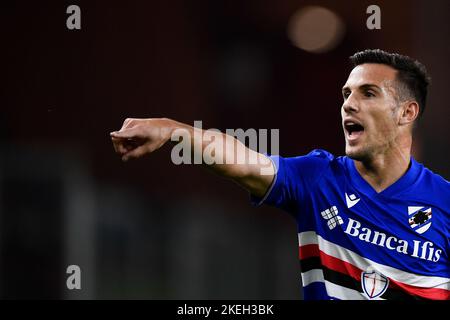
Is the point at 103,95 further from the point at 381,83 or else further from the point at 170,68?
the point at 381,83

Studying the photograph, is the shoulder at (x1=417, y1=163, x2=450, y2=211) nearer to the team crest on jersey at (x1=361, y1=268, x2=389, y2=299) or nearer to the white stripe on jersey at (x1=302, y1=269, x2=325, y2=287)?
the team crest on jersey at (x1=361, y1=268, x2=389, y2=299)

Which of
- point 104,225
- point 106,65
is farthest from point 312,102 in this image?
point 104,225

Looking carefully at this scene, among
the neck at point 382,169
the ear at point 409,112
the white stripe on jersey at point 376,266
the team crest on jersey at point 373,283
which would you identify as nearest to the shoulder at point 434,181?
the neck at point 382,169

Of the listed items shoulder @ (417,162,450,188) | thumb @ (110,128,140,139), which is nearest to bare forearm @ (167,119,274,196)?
thumb @ (110,128,140,139)

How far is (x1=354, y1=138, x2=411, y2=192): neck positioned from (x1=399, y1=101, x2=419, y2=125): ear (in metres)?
0.18

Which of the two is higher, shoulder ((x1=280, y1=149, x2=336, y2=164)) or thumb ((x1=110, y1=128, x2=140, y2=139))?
thumb ((x1=110, y1=128, x2=140, y2=139))

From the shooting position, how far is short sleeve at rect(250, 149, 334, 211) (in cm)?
441

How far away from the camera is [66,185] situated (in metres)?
9.32

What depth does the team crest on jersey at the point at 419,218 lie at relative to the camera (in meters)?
4.55

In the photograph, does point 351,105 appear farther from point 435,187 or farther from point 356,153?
point 435,187

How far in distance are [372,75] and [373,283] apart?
1179 mm

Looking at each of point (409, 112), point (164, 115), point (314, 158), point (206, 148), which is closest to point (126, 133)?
point (206, 148)

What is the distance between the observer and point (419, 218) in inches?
180

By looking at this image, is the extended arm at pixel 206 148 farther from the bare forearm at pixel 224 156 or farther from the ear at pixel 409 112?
the ear at pixel 409 112
